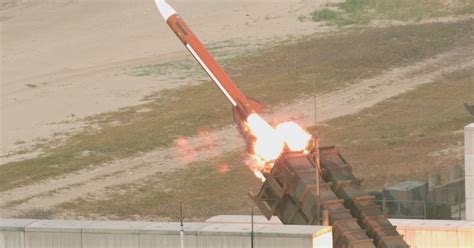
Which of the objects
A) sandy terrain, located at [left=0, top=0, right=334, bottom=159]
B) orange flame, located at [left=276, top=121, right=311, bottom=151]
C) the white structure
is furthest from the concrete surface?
sandy terrain, located at [left=0, top=0, right=334, bottom=159]

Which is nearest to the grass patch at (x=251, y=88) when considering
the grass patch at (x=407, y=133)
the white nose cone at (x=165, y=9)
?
the grass patch at (x=407, y=133)

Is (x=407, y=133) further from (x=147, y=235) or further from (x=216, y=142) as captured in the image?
(x=147, y=235)

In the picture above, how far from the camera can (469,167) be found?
4938 cm

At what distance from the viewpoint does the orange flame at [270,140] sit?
47.6m

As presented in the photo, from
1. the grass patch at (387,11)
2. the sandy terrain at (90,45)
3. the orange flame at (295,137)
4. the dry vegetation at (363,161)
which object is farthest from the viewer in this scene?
the grass patch at (387,11)

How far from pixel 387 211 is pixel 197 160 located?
75.6ft

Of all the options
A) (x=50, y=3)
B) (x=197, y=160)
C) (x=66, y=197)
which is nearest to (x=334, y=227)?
(x=66, y=197)

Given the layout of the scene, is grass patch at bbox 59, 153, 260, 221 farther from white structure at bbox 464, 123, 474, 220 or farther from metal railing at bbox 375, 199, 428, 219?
white structure at bbox 464, 123, 474, 220

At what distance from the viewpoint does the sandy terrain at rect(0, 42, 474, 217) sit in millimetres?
72625

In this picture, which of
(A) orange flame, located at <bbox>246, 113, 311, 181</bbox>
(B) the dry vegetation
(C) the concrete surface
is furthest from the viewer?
(B) the dry vegetation

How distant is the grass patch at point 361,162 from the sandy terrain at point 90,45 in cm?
1008

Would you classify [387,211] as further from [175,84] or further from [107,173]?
[175,84]

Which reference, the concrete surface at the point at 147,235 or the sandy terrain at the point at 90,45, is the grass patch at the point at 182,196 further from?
the concrete surface at the point at 147,235

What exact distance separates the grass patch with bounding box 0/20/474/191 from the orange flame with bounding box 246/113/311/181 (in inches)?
1049
